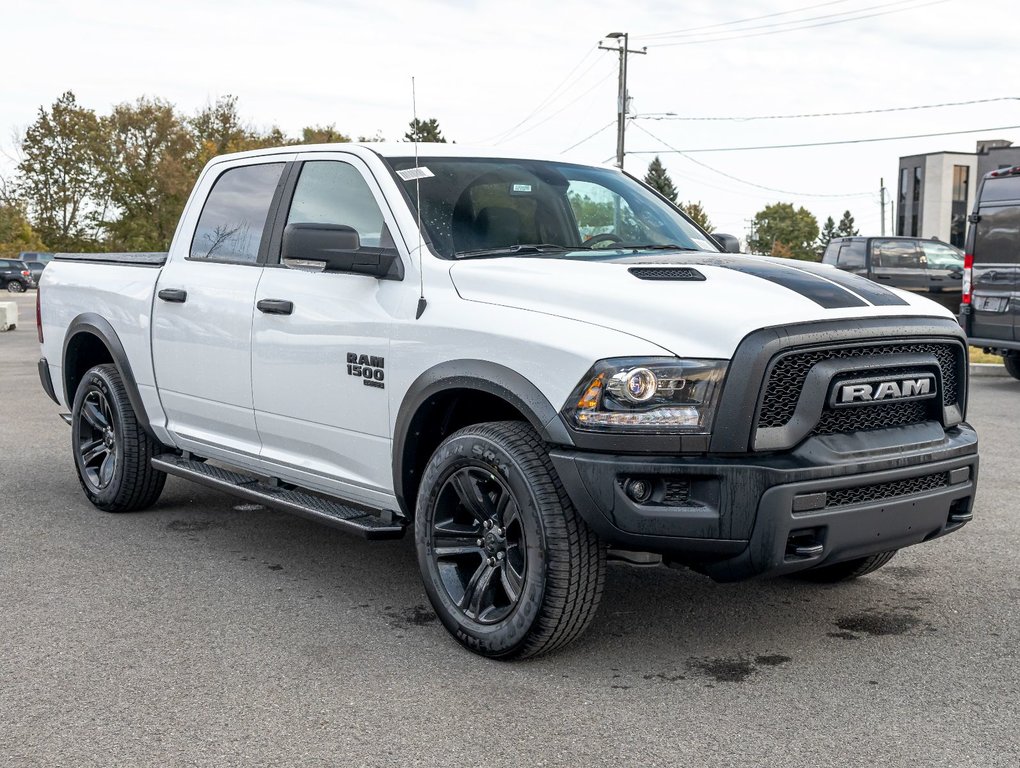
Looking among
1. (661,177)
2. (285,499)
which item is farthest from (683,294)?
(661,177)

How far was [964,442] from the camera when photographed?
4.34 metres

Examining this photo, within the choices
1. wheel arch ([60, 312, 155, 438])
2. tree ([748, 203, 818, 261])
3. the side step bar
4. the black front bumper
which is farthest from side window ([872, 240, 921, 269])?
tree ([748, 203, 818, 261])

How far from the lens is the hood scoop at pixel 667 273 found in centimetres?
418

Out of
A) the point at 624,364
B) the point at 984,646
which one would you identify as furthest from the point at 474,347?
the point at 984,646

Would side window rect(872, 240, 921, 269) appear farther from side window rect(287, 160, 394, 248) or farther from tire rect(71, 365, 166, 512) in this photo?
side window rect(287, 160, 394, 248)

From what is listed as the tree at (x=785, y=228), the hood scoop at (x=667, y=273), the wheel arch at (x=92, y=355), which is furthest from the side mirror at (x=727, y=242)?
the tree at (x=785, y=228)

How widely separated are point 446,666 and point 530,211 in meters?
2.01

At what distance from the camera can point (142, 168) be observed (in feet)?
231

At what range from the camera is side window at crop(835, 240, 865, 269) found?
22.2 m

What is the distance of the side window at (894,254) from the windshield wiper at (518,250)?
1822 centimetres

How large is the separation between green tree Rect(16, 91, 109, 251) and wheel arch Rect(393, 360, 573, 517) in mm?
72839

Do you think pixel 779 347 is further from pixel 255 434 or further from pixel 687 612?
pixel 255 434

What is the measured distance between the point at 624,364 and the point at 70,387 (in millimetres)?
4549

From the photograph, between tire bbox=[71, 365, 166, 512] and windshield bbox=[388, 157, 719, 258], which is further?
tire bbox=[71, 365, 166, 512]
